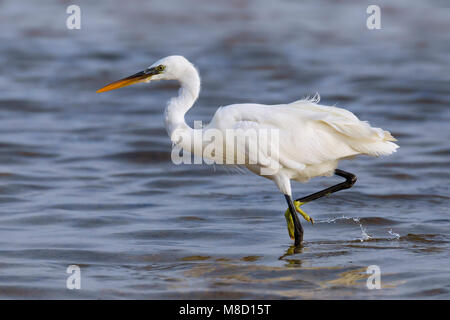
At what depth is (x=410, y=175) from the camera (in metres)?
10.5

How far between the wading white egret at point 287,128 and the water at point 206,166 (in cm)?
84

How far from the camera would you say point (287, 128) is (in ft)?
23.8

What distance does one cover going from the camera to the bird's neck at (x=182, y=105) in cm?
705

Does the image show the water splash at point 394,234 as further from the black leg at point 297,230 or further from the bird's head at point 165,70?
the bird's head at point 165,70

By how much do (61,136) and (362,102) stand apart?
575cm

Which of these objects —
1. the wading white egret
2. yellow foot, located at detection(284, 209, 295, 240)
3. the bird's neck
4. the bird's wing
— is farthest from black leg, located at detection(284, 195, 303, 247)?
the bird's neck

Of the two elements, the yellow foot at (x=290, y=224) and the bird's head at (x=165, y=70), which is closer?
the bird's head at (x=165, y=70)

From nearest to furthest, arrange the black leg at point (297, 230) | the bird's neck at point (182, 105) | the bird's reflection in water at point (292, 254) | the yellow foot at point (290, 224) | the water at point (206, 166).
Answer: the water at point (206, 166) < the bird's reflection in water at point (292, 254) < the bird's neck at point (182, 105) < the black leg at point (297, 230) < the yellow foot at point (290, 224)

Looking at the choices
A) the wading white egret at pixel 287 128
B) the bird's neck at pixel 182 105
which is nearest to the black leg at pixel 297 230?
the wading white egret at pixel 287 128

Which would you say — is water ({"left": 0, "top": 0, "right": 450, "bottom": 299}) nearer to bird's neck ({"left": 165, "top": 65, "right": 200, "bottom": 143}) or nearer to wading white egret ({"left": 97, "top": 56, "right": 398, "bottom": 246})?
wading white egret ({"left": 97, "top": 56, "right": 398, "bottom": 246})

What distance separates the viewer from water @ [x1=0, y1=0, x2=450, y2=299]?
6648mm

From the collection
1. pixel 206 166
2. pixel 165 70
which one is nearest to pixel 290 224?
pixel 165 70

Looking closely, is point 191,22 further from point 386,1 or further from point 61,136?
point 61,136
